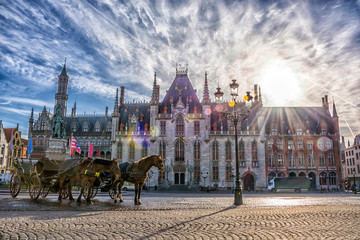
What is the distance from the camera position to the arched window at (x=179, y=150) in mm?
47500

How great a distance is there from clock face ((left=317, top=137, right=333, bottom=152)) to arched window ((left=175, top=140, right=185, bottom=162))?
26.7m

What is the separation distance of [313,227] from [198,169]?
4001 cm

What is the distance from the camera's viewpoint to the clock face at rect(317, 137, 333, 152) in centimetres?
5028

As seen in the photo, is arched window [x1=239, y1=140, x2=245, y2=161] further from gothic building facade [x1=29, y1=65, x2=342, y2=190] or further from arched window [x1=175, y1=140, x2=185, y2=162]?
arched window [x1=175, y1=140, x2=185, y2=162]

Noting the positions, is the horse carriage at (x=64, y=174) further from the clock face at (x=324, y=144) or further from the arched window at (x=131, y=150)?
the clock face at (x=324, y=144)

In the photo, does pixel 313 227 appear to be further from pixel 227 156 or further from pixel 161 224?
pixel 227 156

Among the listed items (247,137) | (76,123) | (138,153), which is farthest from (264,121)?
(76,123)

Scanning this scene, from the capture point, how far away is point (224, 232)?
6562 millimetres

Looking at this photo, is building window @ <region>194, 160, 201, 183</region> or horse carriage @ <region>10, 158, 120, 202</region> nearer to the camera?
horse carriage @ <region>10, 158, 120, 202</region>

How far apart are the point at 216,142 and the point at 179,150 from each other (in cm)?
699

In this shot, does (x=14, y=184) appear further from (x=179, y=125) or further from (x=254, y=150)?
(x=254, y=150)

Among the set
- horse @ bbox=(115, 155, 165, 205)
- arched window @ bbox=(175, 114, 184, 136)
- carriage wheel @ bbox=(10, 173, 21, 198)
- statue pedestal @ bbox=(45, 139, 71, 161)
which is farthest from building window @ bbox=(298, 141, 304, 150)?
carriage wheel @ bbox=(10, 173, 21, 198)

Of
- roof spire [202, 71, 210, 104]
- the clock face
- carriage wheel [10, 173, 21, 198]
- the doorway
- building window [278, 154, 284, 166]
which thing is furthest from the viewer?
the clock face

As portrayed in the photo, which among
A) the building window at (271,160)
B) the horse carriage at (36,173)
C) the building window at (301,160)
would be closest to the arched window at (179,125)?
the building window at (271,160)
